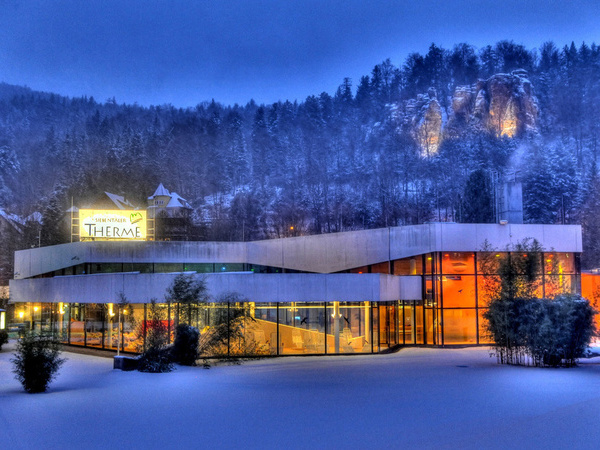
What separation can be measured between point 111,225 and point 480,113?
118 meters

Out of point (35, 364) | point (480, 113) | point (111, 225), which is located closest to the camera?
point (35, 364)

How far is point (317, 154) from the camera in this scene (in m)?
139

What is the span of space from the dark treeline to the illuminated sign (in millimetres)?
42837

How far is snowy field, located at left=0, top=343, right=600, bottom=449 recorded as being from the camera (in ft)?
31.2

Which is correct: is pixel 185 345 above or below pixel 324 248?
below

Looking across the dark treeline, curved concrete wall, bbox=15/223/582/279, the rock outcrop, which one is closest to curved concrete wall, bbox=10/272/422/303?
curved concrete wall, bbox=15/223/582/279

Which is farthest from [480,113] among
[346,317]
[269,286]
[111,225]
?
[269,286]

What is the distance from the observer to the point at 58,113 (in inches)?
6206

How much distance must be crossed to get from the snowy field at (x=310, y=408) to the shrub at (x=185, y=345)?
84 cm

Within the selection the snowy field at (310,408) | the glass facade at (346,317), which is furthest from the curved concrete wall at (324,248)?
the snowy field at (310,408)

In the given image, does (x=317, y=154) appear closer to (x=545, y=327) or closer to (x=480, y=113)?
(x=480, y=113)

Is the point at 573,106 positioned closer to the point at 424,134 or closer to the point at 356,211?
the point at 424,134

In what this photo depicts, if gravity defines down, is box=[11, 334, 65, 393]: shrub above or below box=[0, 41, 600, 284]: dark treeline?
below

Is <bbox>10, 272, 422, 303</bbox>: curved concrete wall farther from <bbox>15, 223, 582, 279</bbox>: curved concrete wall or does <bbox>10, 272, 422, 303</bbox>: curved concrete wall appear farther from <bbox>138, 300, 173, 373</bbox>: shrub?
<bbox>15, 223, 582, 279</bbox>: curved concrete wall
